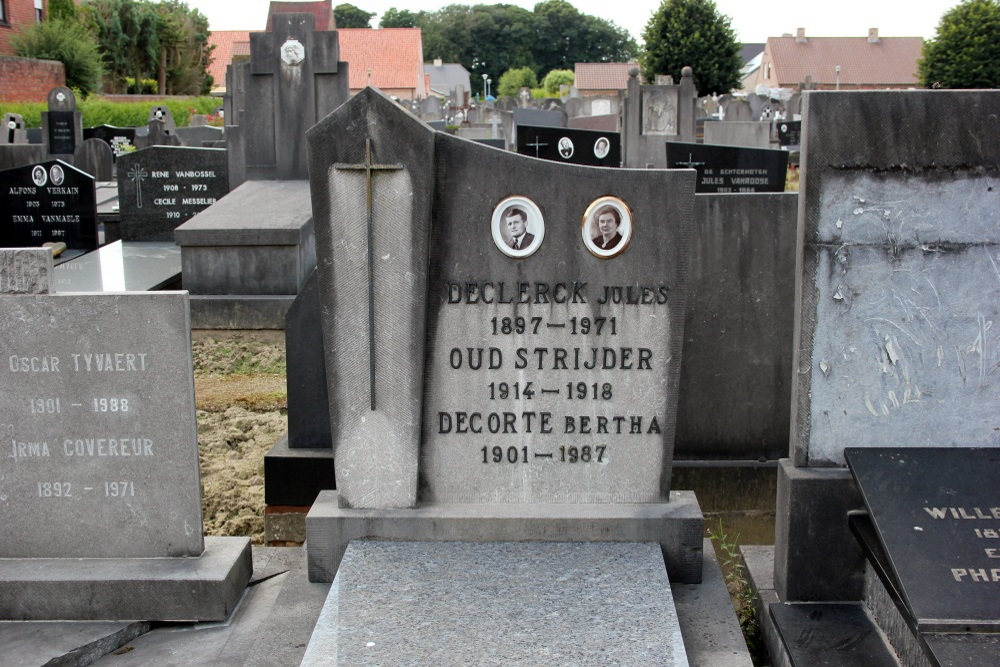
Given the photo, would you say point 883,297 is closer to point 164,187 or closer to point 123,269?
point 123,269

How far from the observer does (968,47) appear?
3616 centimetres

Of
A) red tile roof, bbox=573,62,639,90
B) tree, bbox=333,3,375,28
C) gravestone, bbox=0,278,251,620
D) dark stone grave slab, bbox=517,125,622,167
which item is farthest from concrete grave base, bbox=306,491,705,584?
tree, bbox=333,3,375,28

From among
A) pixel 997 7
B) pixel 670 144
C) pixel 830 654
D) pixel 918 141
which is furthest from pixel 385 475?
pixel 997 7

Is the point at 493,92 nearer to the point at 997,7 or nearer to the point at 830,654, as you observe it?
the point at 997,7

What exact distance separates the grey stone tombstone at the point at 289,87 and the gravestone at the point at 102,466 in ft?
20.9

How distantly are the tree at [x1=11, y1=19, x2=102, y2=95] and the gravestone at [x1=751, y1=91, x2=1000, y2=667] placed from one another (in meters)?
38.9

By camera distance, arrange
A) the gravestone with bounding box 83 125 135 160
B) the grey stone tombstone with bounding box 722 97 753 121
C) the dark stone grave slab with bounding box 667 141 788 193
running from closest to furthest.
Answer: the dark stone grave slab with bounding box 667 141 788 193
the gravestone with bounding box 83 125 135 160
the grey stone tombstone with bounding box 722 97 753 121

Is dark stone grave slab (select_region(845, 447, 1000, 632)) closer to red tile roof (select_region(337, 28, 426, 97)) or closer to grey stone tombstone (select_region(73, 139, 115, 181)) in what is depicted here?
grey stone tombstone (select_region(73, 139, 115, 181))

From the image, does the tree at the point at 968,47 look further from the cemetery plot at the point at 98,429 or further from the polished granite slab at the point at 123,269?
the cemetery plot at the point at 98,429

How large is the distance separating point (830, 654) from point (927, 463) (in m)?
0.70

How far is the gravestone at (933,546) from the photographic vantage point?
8.59 feet

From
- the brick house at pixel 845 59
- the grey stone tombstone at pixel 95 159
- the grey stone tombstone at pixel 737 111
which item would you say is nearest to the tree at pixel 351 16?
the brick house at pixel 845 59

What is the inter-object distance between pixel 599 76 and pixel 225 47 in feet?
103

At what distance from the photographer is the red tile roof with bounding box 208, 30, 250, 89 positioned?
74750 millimetres
